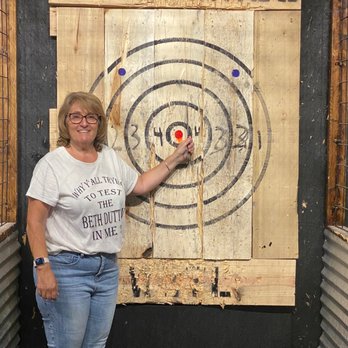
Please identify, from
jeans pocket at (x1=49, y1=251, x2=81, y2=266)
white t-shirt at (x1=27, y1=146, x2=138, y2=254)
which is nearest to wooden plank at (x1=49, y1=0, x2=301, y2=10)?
white t-shirt at (x1=27, y1=146, x2=138, y2=254)

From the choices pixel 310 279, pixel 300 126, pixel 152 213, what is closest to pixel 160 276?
pixel 152 213

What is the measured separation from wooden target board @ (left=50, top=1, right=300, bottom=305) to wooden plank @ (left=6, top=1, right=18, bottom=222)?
206mm

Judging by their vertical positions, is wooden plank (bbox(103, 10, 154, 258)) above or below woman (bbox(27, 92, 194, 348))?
above

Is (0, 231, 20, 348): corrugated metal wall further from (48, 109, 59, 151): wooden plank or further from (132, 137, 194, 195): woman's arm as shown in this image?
(132, 137, 194, 195): woman's arm

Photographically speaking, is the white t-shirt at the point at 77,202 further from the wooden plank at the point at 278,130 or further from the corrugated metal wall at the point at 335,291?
the corrugated metal wall at the point at 335,291

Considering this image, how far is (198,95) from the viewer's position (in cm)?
256

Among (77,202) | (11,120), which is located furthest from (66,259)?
(11,120)

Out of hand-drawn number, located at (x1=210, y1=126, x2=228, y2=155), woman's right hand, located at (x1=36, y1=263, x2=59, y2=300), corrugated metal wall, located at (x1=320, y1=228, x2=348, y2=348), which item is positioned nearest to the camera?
woman's right hand, located at (x1=36, y1=263, x2=59, y2=300)

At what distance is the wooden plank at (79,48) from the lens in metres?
2.53

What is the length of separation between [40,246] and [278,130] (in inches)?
50.9

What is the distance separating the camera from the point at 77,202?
79.9 inches

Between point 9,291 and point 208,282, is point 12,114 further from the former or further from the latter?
point 208,282

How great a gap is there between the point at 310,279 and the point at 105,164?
1264 mm

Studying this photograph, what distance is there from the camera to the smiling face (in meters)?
2.10
